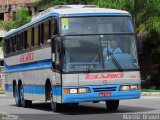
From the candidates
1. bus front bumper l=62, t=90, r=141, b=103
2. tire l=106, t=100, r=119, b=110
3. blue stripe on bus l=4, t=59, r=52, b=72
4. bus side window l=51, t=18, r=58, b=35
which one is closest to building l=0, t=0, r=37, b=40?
blue stripe on bus l=4, t=59, r=52, b=72

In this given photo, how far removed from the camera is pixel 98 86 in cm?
1836

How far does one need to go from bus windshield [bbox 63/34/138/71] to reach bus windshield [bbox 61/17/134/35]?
21cm

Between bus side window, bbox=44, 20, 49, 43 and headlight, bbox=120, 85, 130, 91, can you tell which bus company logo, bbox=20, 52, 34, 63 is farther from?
headlight, bbox=120, 85, 130, 91

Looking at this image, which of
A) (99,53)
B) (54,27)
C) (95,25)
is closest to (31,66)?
(54,27)

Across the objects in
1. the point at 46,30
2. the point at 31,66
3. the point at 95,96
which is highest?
the point at 46,30

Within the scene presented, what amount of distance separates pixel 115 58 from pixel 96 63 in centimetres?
63

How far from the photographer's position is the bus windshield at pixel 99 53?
1831 centimetres

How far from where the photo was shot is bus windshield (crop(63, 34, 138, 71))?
60.1ft

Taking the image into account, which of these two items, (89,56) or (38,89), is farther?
(38,89)

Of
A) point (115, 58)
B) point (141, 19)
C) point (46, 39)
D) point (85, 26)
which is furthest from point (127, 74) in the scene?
point (141, 19)

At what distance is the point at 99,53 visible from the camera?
18.4m

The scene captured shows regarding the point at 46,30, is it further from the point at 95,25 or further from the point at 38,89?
the point at 38,89

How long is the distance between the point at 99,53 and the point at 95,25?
1073 mm

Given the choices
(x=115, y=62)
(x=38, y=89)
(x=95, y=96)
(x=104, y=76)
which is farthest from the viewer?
(x=38, y=89)
